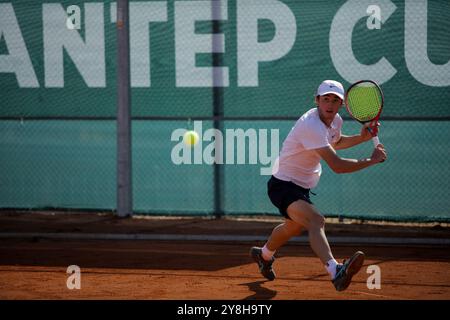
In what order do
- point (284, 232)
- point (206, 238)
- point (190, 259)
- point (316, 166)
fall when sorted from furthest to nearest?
1. point (206, 238)
2. point (190, 259)
3. point (284, 232)
4. point (316, 166)

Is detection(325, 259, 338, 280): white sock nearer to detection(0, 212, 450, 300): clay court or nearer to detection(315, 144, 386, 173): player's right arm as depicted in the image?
detection(0, 212, 450, 300): clay court

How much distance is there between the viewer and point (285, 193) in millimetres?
6895

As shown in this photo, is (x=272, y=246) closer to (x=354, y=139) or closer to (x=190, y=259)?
(x=354, y=139)

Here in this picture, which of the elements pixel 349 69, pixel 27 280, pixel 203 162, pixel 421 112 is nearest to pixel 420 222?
pixel 421 112

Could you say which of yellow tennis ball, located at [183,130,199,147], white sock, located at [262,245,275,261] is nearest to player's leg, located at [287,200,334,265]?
white sock, located at [262,245,275,261]

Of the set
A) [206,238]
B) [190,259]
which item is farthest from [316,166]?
[206,238]

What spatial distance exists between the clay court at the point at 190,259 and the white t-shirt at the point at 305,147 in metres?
0.96

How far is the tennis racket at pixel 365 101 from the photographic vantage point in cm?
693

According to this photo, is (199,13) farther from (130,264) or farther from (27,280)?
(27,280)

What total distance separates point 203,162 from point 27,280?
171 inches

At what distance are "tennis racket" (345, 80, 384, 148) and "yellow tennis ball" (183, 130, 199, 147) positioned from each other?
4.63m

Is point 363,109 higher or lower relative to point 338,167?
higher

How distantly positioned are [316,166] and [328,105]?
578mm

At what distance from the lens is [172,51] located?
11.6 metres
